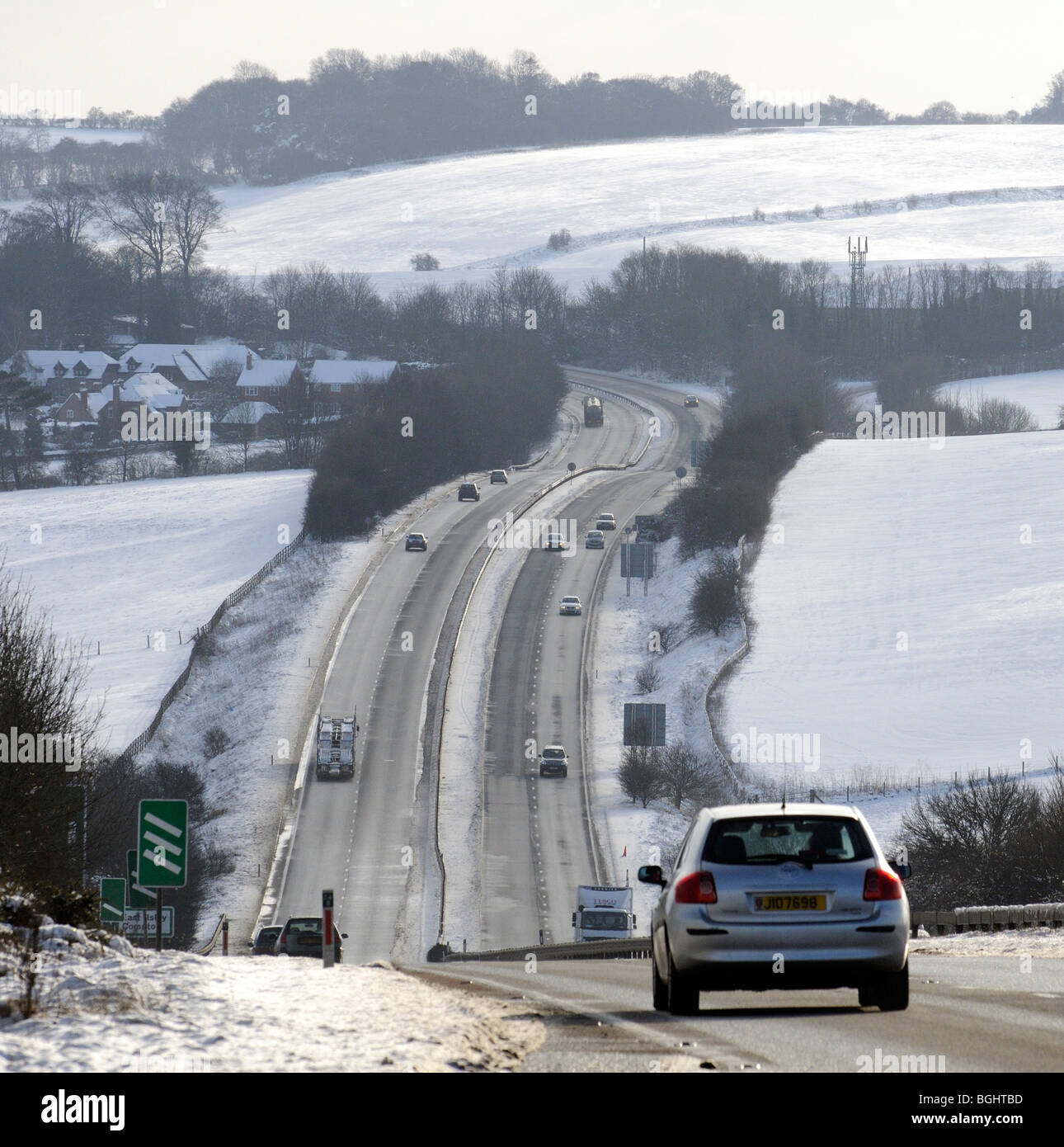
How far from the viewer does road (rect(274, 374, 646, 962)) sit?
4997 cm

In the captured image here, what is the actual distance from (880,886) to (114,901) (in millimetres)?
17954

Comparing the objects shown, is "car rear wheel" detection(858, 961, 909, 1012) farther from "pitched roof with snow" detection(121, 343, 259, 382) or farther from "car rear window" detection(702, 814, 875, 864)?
"pitched roof with snow" detection(121, 343, 259, 382)

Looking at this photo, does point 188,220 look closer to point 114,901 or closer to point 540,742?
point 540,742

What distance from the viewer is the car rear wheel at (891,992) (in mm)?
12500

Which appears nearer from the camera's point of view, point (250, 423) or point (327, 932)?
point (327, 932)

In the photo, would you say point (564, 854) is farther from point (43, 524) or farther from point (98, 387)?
point (98, 387)

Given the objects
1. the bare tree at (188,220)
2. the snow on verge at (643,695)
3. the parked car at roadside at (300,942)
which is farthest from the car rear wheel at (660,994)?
the bare tree at (188,220)

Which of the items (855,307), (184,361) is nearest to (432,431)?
(184,361)

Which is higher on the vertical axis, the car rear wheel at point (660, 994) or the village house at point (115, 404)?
the village house at point (115, 404)

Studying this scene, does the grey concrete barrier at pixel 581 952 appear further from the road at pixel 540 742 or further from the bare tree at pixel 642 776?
the bare tree at pixel 642 776

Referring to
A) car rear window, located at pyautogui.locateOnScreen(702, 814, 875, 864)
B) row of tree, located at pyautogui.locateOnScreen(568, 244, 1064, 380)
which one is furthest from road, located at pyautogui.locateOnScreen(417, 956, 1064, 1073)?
row of tree, located at pyautogui.locateOnScreen(568, 244, 1064, 380)

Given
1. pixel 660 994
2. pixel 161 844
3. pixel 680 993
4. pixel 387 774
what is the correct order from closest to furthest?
pixel 680 993, pixel 660 994, pixel 161 844, pixel 387 774

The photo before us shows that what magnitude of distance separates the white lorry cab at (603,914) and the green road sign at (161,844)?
77.8 feet

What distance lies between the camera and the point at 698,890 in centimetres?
1227
